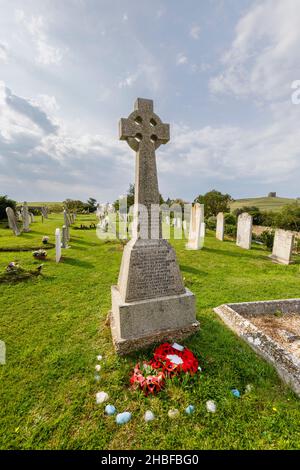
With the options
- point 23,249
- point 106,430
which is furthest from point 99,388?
point 23,249

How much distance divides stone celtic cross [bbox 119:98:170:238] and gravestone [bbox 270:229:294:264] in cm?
871

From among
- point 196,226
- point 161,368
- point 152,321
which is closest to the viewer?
point 161,368

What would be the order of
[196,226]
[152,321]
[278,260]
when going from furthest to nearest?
1. [196,226]
2. [278,260]
3. [152,321]

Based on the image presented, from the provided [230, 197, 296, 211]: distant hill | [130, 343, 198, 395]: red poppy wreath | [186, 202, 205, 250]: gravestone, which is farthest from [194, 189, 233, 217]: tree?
[130, 343, 198, 395]: red poppy wreath

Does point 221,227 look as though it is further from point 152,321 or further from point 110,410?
point 110,410

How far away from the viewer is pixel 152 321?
3.63 meters

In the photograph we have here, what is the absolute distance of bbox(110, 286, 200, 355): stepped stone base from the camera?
3439mm

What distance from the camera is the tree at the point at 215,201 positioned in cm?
2616

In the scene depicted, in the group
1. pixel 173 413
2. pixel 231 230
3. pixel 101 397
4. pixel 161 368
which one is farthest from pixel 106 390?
pixel 231 230

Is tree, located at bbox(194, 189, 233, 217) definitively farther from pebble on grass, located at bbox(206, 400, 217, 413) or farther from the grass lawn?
pebble on grass, located at bbox(206, 400, 217, 413)

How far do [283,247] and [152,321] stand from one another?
9056 millimetres

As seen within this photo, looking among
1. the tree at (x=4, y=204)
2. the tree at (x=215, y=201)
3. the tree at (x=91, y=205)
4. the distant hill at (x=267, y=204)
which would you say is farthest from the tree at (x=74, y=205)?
the distant hill at (x=267, y=204)
